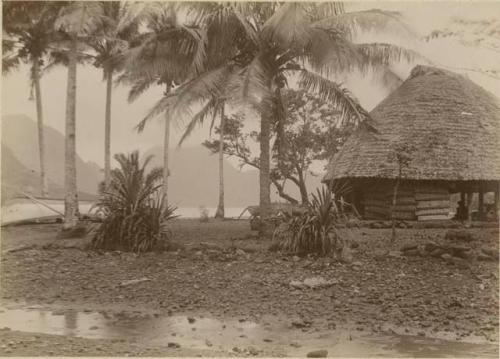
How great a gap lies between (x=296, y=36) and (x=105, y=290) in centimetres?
571

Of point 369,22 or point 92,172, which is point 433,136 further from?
point 92,172

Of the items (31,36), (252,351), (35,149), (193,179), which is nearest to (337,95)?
(252,351)

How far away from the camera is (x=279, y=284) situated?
26.5ft

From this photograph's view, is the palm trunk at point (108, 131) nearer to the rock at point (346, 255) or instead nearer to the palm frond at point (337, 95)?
the palm frond at point (337, 95)

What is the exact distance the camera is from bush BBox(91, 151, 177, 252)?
10.6m

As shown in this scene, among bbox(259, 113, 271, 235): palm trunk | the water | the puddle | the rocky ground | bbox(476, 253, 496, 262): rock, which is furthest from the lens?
the water

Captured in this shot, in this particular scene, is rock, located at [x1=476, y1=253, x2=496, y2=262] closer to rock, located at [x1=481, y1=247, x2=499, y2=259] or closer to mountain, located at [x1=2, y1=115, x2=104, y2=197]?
rock, located at [x1=481, y1=247, x2=499, y2=259]

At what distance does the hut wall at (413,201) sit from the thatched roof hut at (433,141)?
0.11 meters

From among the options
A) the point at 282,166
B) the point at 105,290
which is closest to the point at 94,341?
the point at 105,290

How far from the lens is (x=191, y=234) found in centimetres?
1419

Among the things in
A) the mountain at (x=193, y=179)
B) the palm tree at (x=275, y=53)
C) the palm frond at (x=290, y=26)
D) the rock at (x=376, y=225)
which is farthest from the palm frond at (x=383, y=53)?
the mountain at (x=193, y=179)

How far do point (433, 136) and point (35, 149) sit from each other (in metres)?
17.6

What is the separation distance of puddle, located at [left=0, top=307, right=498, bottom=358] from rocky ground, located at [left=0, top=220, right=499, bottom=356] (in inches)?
11.6

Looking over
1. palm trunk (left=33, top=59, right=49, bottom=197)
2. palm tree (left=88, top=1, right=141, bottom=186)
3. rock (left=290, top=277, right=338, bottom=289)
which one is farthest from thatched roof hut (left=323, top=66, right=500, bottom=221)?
palm trunk (left=33, top=59, right=49, bottom=197)
